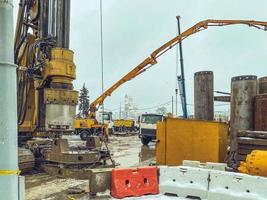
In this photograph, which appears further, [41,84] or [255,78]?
Result: [41,84]

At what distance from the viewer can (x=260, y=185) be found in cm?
539

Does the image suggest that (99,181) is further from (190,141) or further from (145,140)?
(145,140)

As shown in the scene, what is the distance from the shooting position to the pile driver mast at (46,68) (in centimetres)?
1107

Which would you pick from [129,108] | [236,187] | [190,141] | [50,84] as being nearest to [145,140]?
[50,84]

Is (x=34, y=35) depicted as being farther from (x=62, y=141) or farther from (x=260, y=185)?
(x=260, y=185)

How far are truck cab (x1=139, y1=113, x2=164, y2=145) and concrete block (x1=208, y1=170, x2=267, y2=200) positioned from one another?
1818 cm

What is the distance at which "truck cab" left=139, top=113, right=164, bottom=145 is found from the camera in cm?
2416

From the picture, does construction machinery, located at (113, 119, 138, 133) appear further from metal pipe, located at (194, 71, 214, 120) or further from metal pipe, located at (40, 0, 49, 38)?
metal pipe, located at (194, 71, 214, 120)

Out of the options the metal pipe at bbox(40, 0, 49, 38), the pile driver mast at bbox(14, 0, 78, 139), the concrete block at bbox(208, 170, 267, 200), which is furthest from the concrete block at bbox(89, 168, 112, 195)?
the metal pipe at bbox(40, 0, 49, 38)

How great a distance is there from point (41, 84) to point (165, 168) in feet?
21.8

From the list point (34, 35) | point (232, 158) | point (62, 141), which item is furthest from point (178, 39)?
point (232, 158)

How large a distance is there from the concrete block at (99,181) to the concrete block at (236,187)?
1871 mm

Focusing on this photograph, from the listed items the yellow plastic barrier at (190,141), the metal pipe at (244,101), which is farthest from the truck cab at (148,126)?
the metal pipe at (244,101)

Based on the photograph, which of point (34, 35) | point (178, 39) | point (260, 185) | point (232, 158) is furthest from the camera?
point (178, 39)
